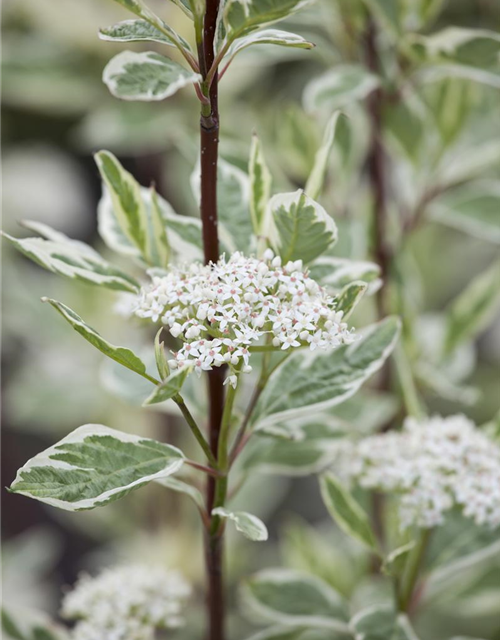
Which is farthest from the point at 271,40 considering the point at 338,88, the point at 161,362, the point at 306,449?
the point at 306,449

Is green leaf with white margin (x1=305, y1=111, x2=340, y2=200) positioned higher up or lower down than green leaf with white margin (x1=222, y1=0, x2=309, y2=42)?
lower down

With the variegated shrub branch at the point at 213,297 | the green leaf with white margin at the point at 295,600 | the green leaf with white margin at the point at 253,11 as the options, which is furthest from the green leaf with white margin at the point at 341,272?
the green leaf with white margin at the point at 295,600

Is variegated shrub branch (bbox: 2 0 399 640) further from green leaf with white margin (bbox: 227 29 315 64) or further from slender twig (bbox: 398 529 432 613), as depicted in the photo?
slender twig (bbox: 398 529 432 613)

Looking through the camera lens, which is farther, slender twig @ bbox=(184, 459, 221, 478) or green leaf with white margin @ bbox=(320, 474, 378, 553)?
green leaf with white margin @ bbox=(320, 474, 378, 553)

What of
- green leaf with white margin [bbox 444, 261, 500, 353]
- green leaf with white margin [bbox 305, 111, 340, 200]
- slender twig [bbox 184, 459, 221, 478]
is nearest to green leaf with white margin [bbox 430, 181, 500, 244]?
green leaf with white margin [bbox 444, 261, 500, 353]

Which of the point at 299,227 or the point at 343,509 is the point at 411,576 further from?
the point at 299,227
